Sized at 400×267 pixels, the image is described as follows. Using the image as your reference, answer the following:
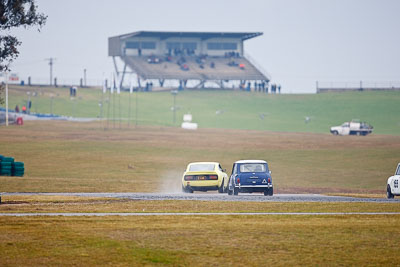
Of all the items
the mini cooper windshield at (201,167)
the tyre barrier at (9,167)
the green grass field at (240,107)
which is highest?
the green grass field at (240,107)

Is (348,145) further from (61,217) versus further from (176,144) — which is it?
(61,217)

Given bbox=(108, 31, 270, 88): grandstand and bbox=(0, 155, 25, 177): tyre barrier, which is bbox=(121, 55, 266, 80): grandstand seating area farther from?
bbox=(0, 155, 25, 177): tyre barrier

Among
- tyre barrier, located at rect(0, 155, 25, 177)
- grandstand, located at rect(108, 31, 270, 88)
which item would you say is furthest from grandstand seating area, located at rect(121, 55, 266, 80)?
tyre barrier, located at rect(0, 155, 25, 177)

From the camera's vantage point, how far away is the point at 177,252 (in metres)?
17.2

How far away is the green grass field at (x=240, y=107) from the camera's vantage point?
12044 centimetres

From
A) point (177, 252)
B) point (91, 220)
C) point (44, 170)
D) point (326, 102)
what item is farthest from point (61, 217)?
point (326, 102)

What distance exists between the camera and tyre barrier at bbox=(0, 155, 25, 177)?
149ft

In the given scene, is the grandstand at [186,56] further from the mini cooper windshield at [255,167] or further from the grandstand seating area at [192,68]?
the mini cooper windshield at [255,167]

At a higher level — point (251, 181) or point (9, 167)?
point (251, 181)

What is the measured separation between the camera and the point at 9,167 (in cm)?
4575

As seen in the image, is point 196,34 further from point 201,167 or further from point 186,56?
point 201,167

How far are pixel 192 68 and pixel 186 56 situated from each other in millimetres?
8112

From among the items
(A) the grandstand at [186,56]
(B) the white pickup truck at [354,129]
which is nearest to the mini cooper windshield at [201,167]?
(B) the white pickup truck at [354,129]

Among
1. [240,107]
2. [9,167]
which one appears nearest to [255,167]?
[9,167]
